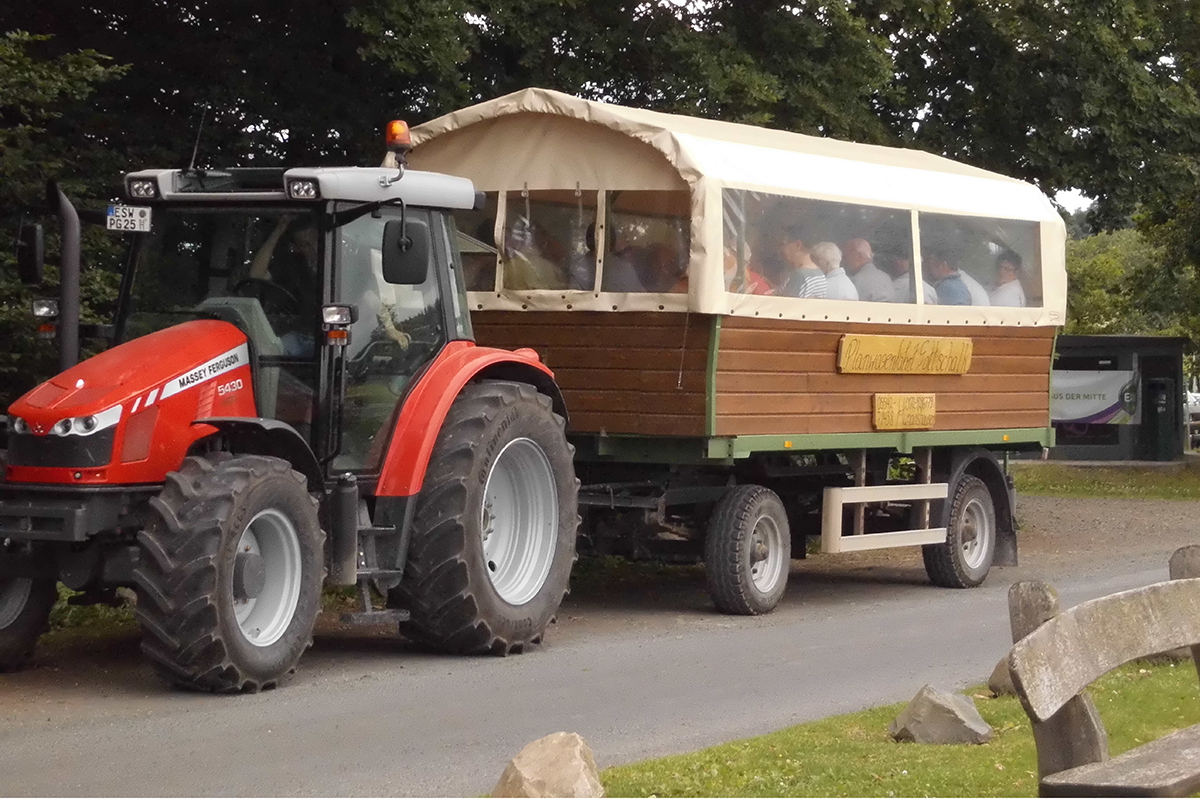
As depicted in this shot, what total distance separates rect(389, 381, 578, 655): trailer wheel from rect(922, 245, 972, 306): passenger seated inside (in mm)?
4161

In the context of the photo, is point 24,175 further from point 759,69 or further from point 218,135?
point 759,69

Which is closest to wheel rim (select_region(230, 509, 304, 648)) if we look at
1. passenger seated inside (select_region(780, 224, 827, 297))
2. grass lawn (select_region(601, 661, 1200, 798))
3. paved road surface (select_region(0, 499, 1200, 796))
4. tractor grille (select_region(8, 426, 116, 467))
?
paved road surface (select_region(0, 499, 1200, 796))

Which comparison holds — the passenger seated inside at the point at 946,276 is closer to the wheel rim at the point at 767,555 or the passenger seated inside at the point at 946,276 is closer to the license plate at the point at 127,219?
the wheel rim at the point at 767,555

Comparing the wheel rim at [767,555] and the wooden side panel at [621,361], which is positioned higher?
the wooden side panel at [621,361]

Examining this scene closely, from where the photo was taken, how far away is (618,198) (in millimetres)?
12594

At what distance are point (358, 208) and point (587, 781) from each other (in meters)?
4.73

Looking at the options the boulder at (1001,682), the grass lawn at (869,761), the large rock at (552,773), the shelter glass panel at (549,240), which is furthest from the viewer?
the shelter glass panel at (549,240)

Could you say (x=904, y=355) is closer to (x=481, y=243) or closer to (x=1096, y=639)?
(x=481, y=243)

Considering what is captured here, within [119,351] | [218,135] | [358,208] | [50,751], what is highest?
[218,135]

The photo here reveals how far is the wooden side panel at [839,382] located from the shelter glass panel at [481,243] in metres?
1.74

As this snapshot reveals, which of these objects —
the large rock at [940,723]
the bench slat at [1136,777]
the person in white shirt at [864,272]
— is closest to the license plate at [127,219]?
the large rock at [940,723]

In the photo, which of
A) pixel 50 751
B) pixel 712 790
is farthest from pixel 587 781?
pixel 50 751

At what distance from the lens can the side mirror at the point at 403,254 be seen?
32.1 ft

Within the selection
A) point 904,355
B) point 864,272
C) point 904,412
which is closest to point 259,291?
point 864,272
